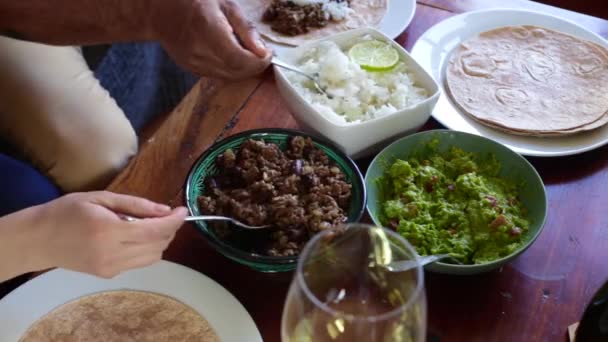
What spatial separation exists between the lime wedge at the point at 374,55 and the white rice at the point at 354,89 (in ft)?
0.04

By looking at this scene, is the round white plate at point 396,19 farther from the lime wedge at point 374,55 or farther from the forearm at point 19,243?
the forearm at point 19,243

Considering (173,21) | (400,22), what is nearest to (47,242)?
(173,21)

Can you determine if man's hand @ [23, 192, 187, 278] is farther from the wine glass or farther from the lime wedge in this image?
the lime wedge

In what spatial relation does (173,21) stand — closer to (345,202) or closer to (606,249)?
(345,202)

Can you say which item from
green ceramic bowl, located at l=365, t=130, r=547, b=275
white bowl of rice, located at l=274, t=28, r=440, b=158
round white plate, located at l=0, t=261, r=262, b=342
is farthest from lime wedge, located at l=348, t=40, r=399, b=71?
round white plate, located at l=0, t=261, r=262, b=342

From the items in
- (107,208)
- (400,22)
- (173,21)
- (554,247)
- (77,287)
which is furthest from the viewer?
(400,22)

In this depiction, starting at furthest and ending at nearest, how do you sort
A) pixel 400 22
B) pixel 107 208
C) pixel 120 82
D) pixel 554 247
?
1. pixel 120 82
2. pixel 400 22
3. pixel 554 247
4. pixel 107 208

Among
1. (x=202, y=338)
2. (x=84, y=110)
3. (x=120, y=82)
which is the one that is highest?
(x=202, y=338)

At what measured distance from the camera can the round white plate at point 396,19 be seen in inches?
64.8

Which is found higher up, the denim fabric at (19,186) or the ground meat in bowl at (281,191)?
the ground meat in bowl at (281,191)

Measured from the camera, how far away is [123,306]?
3.33 feet

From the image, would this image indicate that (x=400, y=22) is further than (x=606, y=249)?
Yes

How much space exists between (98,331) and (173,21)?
68cm

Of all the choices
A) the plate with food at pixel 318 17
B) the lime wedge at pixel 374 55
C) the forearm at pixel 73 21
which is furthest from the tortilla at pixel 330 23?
the forearm at pixel 73 21
